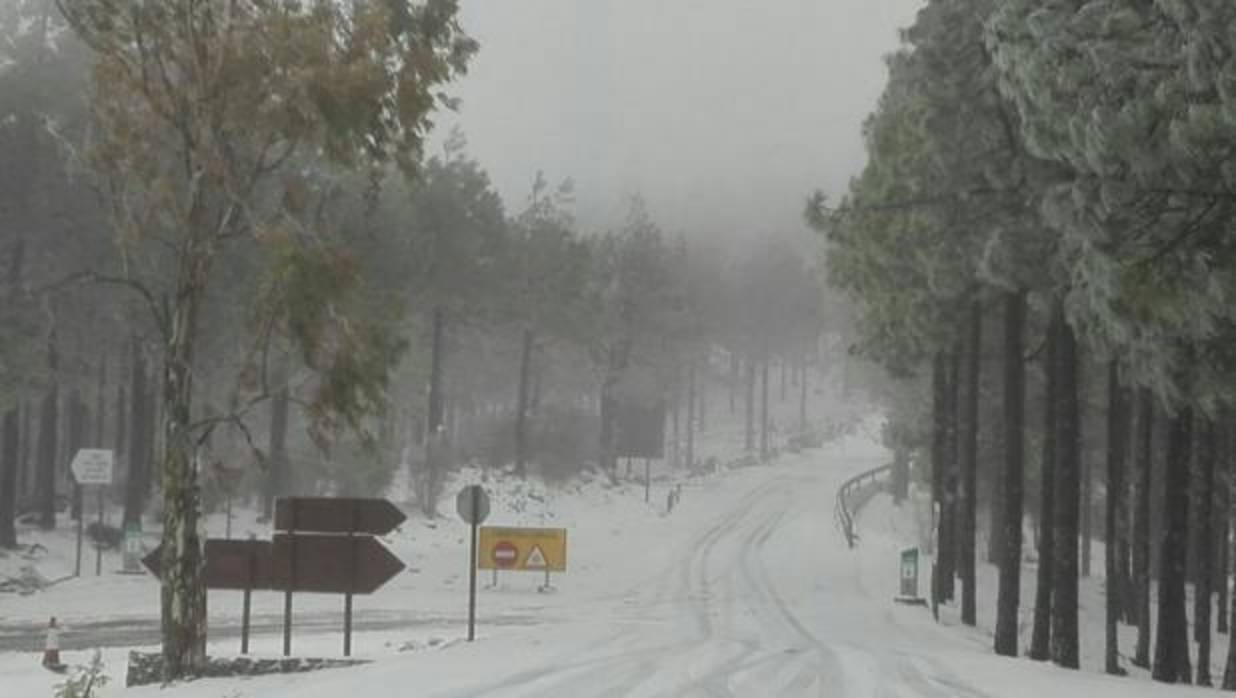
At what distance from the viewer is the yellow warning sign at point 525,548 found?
115 feet

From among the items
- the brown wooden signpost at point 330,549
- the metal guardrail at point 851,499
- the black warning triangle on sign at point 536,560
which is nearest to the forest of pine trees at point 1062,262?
the brown wooden signpost at point 330,549

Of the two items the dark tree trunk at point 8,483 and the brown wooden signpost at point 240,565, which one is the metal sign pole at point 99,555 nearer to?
the dark tree trunk at point 8,483

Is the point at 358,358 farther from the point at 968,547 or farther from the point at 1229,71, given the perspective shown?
the point at 968,547

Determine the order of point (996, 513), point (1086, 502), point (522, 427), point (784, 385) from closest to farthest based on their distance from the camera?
point (996, 513)
point (1086, 502)
point (522, 427)
point (784, 385)

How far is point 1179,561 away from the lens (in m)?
18.0

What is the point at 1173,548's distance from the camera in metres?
17.9

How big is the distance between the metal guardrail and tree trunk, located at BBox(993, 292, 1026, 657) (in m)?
23.1

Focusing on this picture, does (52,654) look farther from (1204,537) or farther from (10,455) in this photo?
(1204,537)

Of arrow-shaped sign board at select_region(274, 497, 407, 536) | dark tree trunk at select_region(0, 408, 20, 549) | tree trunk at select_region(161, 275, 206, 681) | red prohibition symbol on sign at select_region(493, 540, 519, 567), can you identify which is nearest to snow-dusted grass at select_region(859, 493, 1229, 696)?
arrow-shaped sign board at select_region(274, 497, 407, 536)

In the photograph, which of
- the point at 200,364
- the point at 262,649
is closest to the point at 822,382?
the point at 200,364

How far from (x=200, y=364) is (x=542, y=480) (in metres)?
22.6

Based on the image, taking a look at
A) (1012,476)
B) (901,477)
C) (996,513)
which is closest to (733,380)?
(901,477)

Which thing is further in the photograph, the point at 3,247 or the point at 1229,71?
the point at 3,247

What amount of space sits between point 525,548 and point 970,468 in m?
13.2
